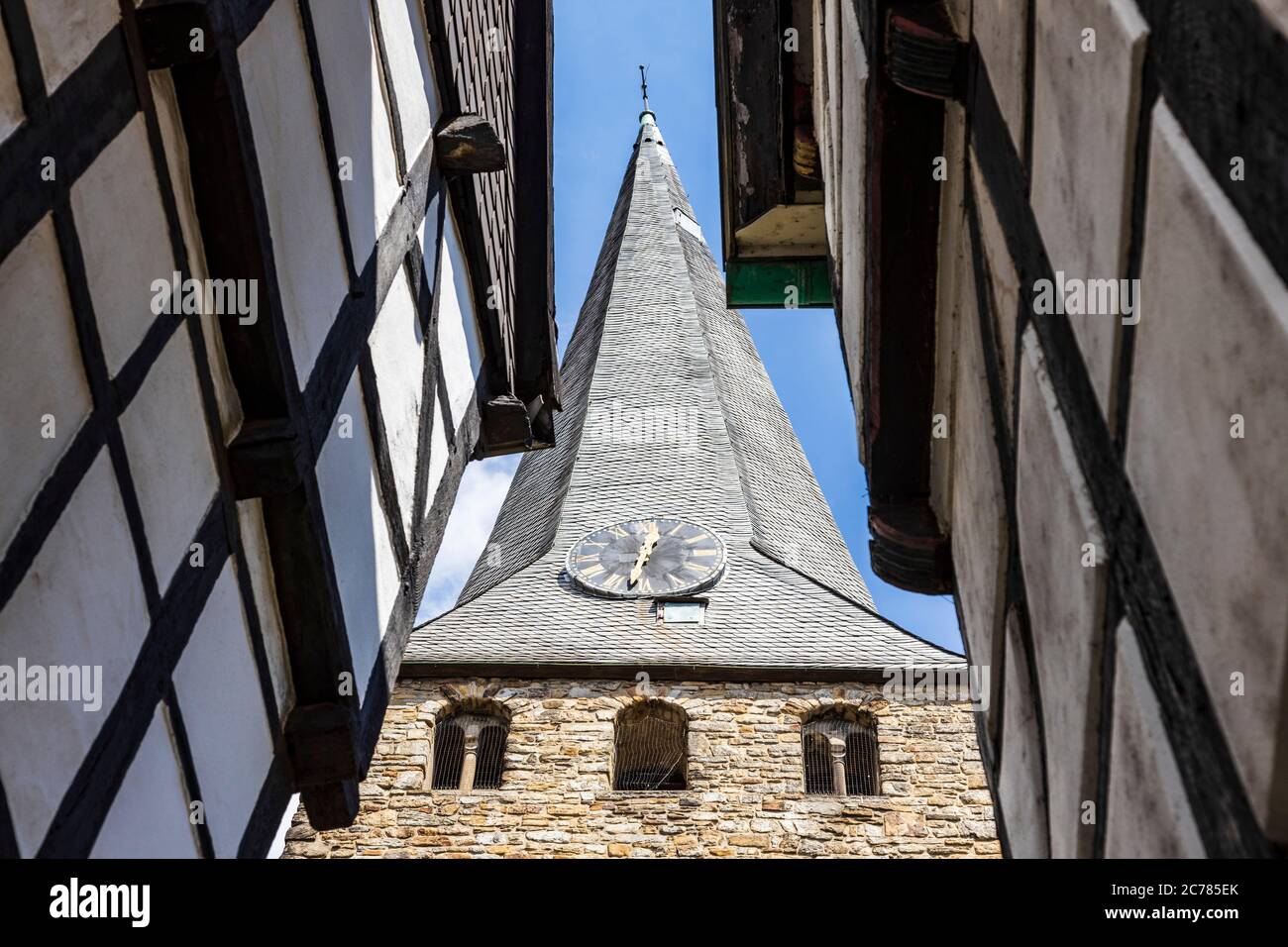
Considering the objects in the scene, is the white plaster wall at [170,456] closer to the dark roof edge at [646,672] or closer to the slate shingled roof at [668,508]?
the slate shingled roof at [668,508]

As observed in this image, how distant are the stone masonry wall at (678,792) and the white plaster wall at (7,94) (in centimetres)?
1439

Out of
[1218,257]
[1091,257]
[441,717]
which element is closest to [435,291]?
[1091,257]

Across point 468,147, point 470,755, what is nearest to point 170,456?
point 468,147

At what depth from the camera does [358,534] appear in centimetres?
548

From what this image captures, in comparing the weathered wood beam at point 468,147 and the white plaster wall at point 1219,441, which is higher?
the weathered wood beam at point 468,147

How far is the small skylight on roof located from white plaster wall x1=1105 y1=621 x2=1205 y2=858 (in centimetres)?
1898

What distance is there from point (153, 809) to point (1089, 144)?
8.12ft

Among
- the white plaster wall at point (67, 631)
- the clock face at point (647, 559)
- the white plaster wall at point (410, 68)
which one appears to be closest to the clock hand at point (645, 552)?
the clock face at point (647, 559)

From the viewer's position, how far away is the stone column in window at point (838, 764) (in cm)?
1828

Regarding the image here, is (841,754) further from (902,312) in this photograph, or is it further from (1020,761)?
(1020,761)

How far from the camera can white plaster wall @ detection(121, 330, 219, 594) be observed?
378 centimetres

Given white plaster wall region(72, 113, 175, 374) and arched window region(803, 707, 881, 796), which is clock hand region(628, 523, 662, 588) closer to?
arched window region(803, 707, 881, 796)

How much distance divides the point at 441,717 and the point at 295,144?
49.8 feet
